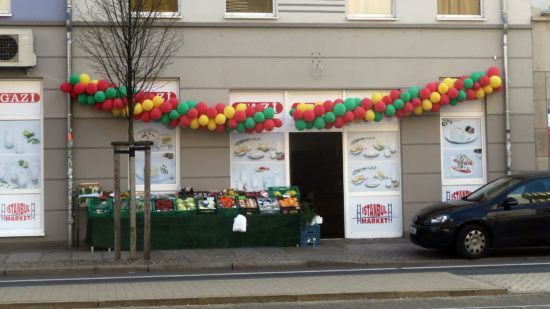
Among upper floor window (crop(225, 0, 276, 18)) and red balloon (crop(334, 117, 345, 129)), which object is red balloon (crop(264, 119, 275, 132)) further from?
upper floor window (crop(225, 0, 276, 18))

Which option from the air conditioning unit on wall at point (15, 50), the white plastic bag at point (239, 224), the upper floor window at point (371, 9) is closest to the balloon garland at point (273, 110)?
the air conditioning unit on wall at point (15, 50)

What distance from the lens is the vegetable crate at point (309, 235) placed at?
1562 cm

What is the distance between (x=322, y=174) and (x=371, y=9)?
425cm

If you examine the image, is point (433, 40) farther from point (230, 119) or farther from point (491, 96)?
point (230, 119)

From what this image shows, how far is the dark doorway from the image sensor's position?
666 inches

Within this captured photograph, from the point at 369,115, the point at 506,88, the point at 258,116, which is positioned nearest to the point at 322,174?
the point at 369,115

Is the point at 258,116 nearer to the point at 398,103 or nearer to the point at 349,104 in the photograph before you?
the point at 349,104

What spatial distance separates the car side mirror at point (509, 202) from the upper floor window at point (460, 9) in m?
5.69

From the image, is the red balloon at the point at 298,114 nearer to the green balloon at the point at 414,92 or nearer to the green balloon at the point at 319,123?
the green balloon at the point at 319,123

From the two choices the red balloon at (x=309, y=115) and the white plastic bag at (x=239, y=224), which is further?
the red balloon at (x=309, y=115)

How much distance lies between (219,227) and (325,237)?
309cm

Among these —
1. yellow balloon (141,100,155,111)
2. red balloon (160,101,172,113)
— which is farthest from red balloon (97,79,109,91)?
red balloon (160,101,172,113)

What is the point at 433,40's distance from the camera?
17.3m

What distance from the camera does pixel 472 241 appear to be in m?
13.6
